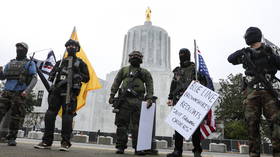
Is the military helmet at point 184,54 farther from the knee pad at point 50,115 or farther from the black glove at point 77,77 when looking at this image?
the knee pad at point 50,115

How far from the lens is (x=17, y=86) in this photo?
487cm

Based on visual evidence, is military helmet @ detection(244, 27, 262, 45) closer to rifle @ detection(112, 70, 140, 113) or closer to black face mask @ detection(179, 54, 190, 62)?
black face mask @ detection(179, 54, 190, 62)

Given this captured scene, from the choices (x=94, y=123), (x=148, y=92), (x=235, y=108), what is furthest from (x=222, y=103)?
(x=148, y=92)

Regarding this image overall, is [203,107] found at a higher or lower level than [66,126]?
→ higher

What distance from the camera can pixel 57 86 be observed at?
4.43 m

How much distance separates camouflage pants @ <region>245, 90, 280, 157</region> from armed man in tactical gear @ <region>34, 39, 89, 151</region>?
9.55 ft

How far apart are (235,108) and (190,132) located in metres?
Result: 24.5

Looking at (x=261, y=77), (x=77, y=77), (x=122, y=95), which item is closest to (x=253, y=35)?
(x=261, y=77)

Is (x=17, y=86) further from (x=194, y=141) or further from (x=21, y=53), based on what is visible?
(x=194, y=141)

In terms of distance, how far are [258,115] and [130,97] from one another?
2.28 meters

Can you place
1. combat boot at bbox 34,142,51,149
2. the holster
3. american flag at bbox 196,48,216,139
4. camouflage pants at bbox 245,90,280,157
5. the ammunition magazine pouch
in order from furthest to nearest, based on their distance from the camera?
american flag at bbox 196,48,216,139 → the ammunition magazine pouch → the holster → combat boot at bbox 34,142,51,149 → camouflage pants at bbox 245,90,280,157

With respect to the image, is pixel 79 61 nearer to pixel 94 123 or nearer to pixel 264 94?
pixel 264 94

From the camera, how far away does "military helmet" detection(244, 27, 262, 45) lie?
3.79 m

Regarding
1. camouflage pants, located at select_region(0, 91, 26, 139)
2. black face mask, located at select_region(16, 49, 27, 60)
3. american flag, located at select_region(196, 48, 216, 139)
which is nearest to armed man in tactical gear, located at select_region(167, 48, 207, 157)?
american flag, located at select_region(196, 48, 216, 139)
